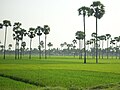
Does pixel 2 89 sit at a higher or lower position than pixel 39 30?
lower

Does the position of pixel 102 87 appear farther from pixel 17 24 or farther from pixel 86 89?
pixel 17 24

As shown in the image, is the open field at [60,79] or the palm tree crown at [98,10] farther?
the palm tree crown at [98,10]

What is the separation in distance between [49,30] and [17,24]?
18676mm

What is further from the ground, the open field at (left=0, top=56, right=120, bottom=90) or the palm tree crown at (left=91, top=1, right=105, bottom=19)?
the palm tree crown at (left=91, top=1, right=105, bottom=19)

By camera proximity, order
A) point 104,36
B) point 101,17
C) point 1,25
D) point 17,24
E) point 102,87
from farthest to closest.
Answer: point 104,36
point 17,24
point 1,25
point 101,17
point 102,87

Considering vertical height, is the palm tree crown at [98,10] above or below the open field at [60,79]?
above

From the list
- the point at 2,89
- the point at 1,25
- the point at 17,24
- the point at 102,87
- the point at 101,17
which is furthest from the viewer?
the point at 17,24

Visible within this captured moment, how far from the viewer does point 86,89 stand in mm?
22281

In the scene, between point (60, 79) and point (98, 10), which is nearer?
point (60, 79)

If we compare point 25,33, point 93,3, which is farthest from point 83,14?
point 25,33

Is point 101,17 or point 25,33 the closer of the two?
point 101,17

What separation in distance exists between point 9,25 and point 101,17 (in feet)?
167

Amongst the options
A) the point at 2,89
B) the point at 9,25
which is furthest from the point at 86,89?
the point at 9,25

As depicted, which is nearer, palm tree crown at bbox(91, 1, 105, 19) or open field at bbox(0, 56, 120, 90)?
open field at bbox(0, 56, 120, 90)
